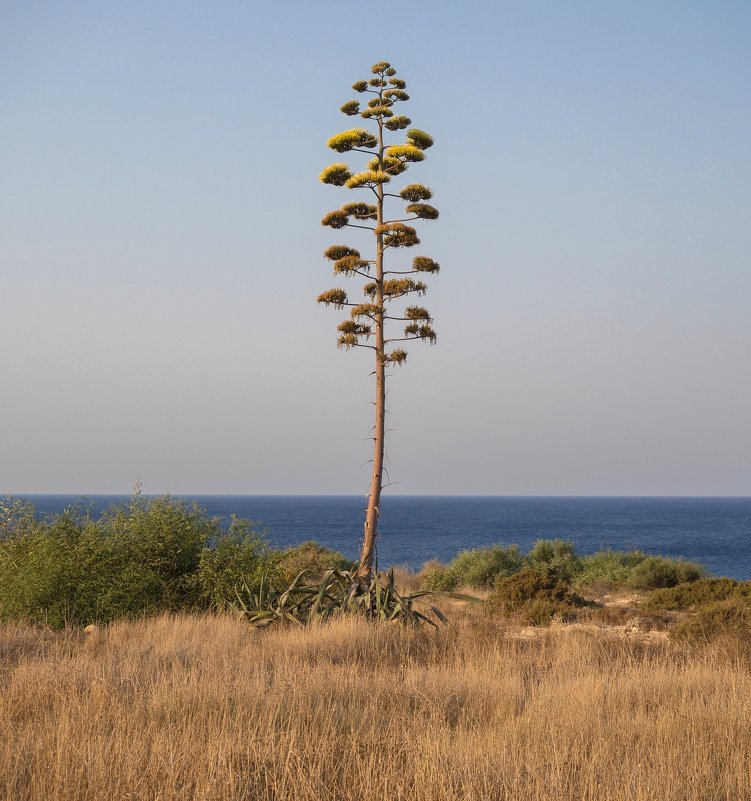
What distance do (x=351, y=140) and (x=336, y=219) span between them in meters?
1.36

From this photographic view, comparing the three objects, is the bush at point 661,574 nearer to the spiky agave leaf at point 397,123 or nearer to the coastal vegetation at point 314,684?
the coastal vegetation at point 314,684

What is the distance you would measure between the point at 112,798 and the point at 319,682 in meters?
2.99

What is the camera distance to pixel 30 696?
6.65m

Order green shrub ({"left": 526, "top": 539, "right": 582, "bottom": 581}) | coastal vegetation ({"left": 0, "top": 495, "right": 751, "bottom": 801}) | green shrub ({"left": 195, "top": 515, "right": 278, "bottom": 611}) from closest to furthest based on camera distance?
coastal vegetation ({"left": 0, "top": 495, "right": 751, "bottom": 801}), green shrub ({"left": 195, "top": 515, "right": 278, "bottom": 611}), green shrub ({"left": 526, "top": 539, "right": 582, "bottom": 581})

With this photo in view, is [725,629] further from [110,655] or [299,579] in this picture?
[110,655]

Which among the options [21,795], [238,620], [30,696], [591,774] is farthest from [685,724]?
[238,620]

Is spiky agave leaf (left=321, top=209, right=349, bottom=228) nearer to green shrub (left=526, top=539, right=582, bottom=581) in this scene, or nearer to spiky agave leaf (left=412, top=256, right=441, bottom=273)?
spiky agave leaf (left=412, top=256, right=441, bottom=273)

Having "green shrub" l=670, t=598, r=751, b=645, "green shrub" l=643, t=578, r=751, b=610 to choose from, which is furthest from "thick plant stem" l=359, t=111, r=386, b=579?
"green shrub" l=643, t=578, r=751, b=610

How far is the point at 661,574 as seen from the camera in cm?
2258

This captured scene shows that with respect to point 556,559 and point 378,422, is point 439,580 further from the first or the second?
point 378,422

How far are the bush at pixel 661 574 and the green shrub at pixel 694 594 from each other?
607cm

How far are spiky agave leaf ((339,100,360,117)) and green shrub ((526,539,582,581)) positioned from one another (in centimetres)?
1481

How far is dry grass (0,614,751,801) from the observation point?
4750mm

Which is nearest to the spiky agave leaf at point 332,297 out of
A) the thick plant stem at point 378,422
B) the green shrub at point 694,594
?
the thick plant stem at point 378,422
